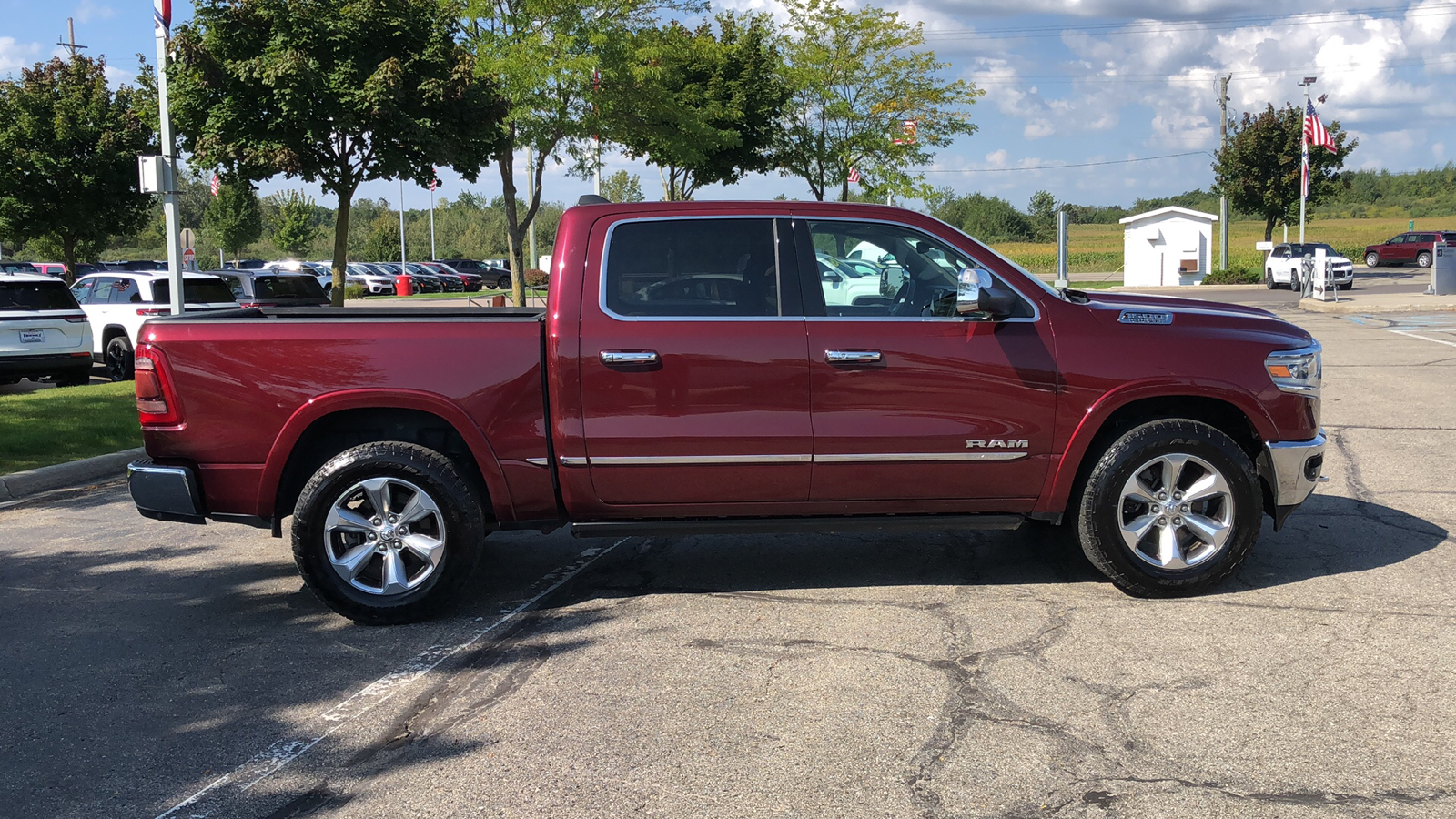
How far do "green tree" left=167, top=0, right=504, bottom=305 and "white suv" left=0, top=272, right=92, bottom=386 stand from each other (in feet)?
19.0

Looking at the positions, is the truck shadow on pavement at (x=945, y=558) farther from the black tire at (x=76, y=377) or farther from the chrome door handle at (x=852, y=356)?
the black tire at (x=76, y=377)

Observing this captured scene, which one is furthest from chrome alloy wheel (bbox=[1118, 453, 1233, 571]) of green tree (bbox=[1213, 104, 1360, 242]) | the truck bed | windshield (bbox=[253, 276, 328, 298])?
green tree (bbox=[1213, 104, 1360, 242])

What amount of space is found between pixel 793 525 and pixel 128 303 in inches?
591

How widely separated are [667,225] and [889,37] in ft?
93.6

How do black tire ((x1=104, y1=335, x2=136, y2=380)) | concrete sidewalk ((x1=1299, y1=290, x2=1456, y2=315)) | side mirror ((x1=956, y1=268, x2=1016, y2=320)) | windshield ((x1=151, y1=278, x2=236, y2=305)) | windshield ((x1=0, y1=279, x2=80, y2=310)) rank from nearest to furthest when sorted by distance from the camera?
1. side mirror ((x1=956, y1=268, x2=1016, y2=320))
2. windshield ((x1=0, y1=279, x2=80, y2=310))
3. windshield ((x1=151, y1=278, x2=236, y2=305))
4. black tire ((x1=104, y1=335, x2=136, y2=380))
5. concrete sidewalk ((x1=1299, y1=290, x2=1456, y2=315))

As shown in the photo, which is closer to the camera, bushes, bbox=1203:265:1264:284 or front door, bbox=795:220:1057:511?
front door, bbox=795:220:1057:511

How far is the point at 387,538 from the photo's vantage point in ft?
17.2

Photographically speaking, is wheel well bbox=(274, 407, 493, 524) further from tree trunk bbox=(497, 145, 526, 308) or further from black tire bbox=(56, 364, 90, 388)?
tree trunk bbox=(497, 145, 526, 308)

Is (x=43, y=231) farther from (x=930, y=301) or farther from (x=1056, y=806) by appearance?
(x=1056, y=806)

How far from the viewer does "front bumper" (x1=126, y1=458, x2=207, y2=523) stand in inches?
203

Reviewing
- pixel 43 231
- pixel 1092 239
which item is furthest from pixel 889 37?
pixel 1092 239

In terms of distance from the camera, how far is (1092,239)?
9100cm

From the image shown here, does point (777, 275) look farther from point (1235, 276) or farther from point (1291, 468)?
point (1235, 276)

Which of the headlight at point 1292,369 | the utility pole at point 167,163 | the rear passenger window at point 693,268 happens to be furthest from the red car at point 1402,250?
the rear passenger window at point 693,268
